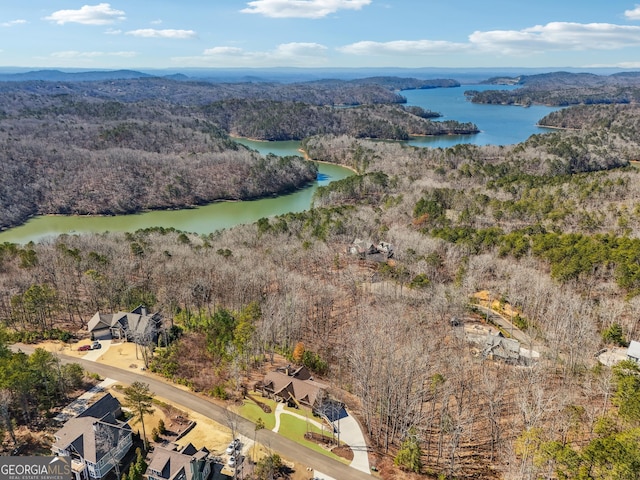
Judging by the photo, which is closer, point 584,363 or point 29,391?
point 29,391

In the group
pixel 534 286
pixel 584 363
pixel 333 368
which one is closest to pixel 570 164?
pixel 534 286

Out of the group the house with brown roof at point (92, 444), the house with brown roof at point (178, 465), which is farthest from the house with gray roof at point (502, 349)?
the house with brown roof at point (92, 444)

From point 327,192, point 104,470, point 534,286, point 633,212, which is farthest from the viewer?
point 327,192

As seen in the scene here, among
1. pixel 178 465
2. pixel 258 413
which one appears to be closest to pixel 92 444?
pixel 178 465

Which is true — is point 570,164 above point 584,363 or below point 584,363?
above

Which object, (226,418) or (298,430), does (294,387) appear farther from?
(226,418)

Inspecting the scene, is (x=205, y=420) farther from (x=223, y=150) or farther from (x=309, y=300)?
(x=223, y=150)
